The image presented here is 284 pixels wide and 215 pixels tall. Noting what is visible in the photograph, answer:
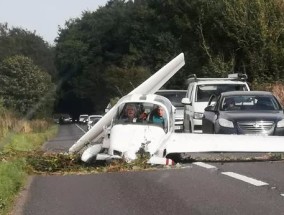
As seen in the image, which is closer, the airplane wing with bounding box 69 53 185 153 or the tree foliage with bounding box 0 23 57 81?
the airplane wing with bounding box 69 53 185 153

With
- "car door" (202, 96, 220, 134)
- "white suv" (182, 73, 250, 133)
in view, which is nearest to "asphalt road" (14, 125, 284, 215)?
"car door" (202, 96, 220, 134)

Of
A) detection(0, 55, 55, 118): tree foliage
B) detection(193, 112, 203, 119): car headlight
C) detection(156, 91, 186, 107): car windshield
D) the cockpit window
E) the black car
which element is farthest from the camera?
detection(0, 55, 55, 118): tree foliage

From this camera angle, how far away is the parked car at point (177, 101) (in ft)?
81.9

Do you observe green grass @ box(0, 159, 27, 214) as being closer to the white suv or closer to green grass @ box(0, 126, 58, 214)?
green grass @ box(0, 126, 58, 214)

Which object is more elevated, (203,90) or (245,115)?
(203,90)

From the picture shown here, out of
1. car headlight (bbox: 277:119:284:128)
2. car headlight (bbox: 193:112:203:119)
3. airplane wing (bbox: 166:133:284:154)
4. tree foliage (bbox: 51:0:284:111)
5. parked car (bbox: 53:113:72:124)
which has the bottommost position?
parked car (bbox: 53:113:72:124)

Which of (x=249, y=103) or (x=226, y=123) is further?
(x=249, y=103)

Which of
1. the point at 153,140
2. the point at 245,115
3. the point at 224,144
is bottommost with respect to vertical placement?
the point at 224,144

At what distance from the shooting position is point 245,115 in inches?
695

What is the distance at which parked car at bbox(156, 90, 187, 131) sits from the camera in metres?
25.0

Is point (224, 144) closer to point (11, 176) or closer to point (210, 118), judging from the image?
point (210, 118)

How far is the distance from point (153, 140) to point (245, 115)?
3.79 metres

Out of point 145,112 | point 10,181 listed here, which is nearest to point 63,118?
point 145,112

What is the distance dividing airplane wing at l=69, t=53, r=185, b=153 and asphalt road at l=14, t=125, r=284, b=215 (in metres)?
2.50
